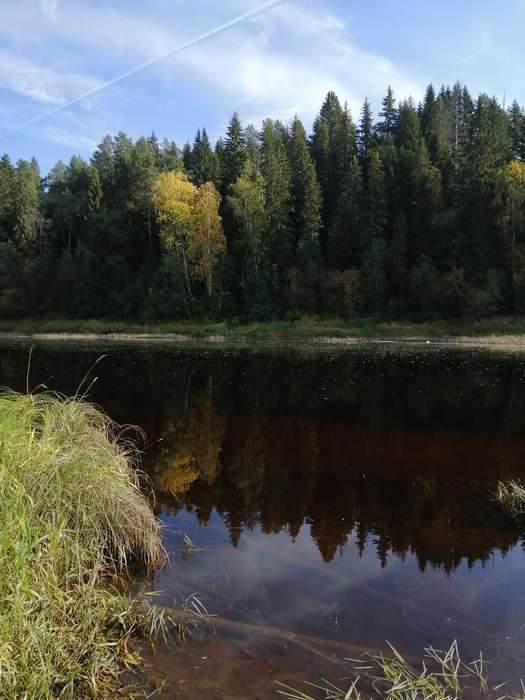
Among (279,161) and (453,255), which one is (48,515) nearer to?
(453,255)

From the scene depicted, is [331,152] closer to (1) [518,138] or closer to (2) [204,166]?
(2) [204,166]

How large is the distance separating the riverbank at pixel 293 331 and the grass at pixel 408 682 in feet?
134

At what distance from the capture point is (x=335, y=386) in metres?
22.0

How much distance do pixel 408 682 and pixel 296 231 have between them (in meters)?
61.9

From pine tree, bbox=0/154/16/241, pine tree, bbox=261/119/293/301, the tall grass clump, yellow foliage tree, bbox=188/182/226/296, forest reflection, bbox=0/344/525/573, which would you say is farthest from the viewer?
pine tree, bbox=0/154/16/241

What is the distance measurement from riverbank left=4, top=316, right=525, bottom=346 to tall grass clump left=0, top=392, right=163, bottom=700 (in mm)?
40925

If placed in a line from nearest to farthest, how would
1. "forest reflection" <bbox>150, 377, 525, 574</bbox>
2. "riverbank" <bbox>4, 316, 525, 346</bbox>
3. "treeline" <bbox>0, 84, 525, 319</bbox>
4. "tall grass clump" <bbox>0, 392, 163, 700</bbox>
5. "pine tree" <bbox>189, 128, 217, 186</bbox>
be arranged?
"tall grass clump" <bbox>0, 392, 163, 700</bbox>, "forest reflection" <bbox>150, 377, 525, 574</bbox>, "riverbank" <bbox>4, 316, 525, 346</bbox>, "treeline" <bbox>0, 84, 525, 319</bbox>, "pine tree" <bbox>189, 128, 217, 186</bbox>

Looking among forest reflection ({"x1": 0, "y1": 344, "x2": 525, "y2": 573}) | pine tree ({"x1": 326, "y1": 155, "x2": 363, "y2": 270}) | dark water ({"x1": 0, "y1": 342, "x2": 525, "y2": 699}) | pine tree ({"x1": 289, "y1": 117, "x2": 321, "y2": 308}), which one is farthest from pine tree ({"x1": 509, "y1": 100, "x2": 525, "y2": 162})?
dark water ({"x1": 0, "y1": 342, "x2": 525, "y2": 699})

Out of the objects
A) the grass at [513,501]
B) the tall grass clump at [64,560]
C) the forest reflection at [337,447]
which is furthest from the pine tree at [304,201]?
the tall grass clump at [64,560]

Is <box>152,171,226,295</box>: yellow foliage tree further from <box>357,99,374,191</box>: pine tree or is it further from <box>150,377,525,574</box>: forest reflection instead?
<box>150,377,525,574</box>: forest reflection

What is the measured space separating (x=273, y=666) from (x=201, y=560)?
224 centimetres

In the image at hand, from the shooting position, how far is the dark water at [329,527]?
5.12 meters

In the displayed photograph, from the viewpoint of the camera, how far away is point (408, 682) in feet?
14.1

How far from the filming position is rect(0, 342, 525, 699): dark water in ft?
16.8
